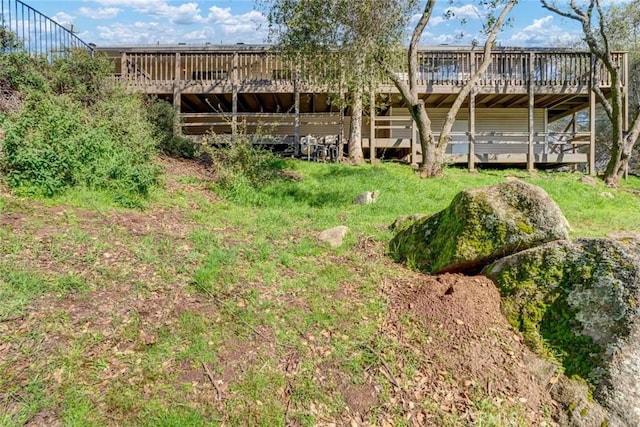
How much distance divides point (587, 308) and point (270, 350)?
2.53 metres

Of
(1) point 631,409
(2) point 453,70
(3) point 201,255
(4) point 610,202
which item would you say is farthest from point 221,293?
(2) point 453,70

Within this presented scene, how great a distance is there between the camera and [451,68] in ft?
43.1

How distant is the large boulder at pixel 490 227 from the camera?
390cm

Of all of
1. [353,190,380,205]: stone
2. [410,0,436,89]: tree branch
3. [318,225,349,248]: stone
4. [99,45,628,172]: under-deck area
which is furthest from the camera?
[99,45,628,172]: under-deck area

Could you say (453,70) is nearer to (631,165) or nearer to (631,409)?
(631,409)

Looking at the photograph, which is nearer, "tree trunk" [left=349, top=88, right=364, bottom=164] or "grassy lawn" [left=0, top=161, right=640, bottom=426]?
"grassy lawn" [left=0, top=161, right=640, bottom=426]

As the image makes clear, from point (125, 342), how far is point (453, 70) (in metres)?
12.9

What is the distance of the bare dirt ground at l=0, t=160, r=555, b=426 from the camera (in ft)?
8.79

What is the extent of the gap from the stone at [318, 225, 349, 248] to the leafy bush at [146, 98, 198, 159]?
5.89 m

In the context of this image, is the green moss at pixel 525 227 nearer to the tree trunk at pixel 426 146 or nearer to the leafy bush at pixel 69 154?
the leafy bush at pixel 69 154

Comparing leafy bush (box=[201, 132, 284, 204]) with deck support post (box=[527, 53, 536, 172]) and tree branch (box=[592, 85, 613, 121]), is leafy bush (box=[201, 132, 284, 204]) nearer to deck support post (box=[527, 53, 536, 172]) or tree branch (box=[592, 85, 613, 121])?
deck support post (box=[527, 53, 536, 172])

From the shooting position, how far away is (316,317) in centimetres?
350

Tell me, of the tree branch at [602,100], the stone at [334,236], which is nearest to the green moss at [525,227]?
the stone at [334,236]

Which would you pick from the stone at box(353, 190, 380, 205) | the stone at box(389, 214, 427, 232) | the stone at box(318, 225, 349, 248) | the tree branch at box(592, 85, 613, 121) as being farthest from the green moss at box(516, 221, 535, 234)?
the tree branch at box(592, 85, 613, 121)
